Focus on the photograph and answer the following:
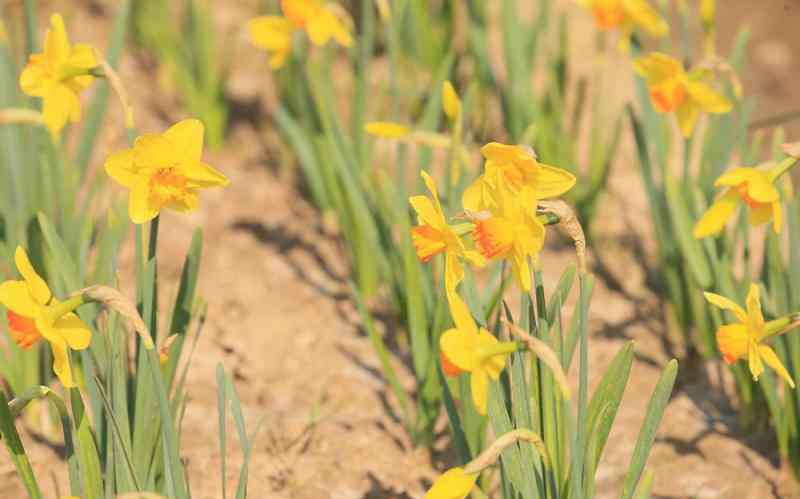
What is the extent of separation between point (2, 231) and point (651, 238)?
171cm

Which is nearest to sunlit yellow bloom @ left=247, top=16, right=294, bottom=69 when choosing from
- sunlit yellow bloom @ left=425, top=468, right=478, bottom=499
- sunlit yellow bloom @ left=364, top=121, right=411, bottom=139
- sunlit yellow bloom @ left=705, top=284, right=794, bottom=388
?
sunlit yellow bloom @ left=364, top=121, right=411, bottom=139

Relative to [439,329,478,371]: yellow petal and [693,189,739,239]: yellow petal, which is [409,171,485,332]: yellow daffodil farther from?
[693,189,739,239]: yellow petal

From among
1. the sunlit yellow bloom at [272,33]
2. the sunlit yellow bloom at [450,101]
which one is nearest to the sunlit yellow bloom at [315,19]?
the sunlit yellow bloom at [272,33]

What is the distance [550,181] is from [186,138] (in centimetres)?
53

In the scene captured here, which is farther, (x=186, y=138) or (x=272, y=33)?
(x=272, y=33)

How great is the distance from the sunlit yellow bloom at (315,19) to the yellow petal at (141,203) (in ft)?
3.05

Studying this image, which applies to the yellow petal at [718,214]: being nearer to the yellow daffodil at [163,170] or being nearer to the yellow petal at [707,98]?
the yellow petal at [707,98]

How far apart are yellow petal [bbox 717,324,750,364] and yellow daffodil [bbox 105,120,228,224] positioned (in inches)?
31.0

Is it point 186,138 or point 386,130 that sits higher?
point 186,138

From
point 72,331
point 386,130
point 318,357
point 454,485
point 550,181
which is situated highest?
point 550,181

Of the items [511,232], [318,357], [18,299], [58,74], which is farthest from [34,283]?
[318,357]

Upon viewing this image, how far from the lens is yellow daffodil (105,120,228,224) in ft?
5.16

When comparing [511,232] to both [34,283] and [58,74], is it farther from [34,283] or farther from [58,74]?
[58,74]

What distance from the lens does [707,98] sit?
212cm
